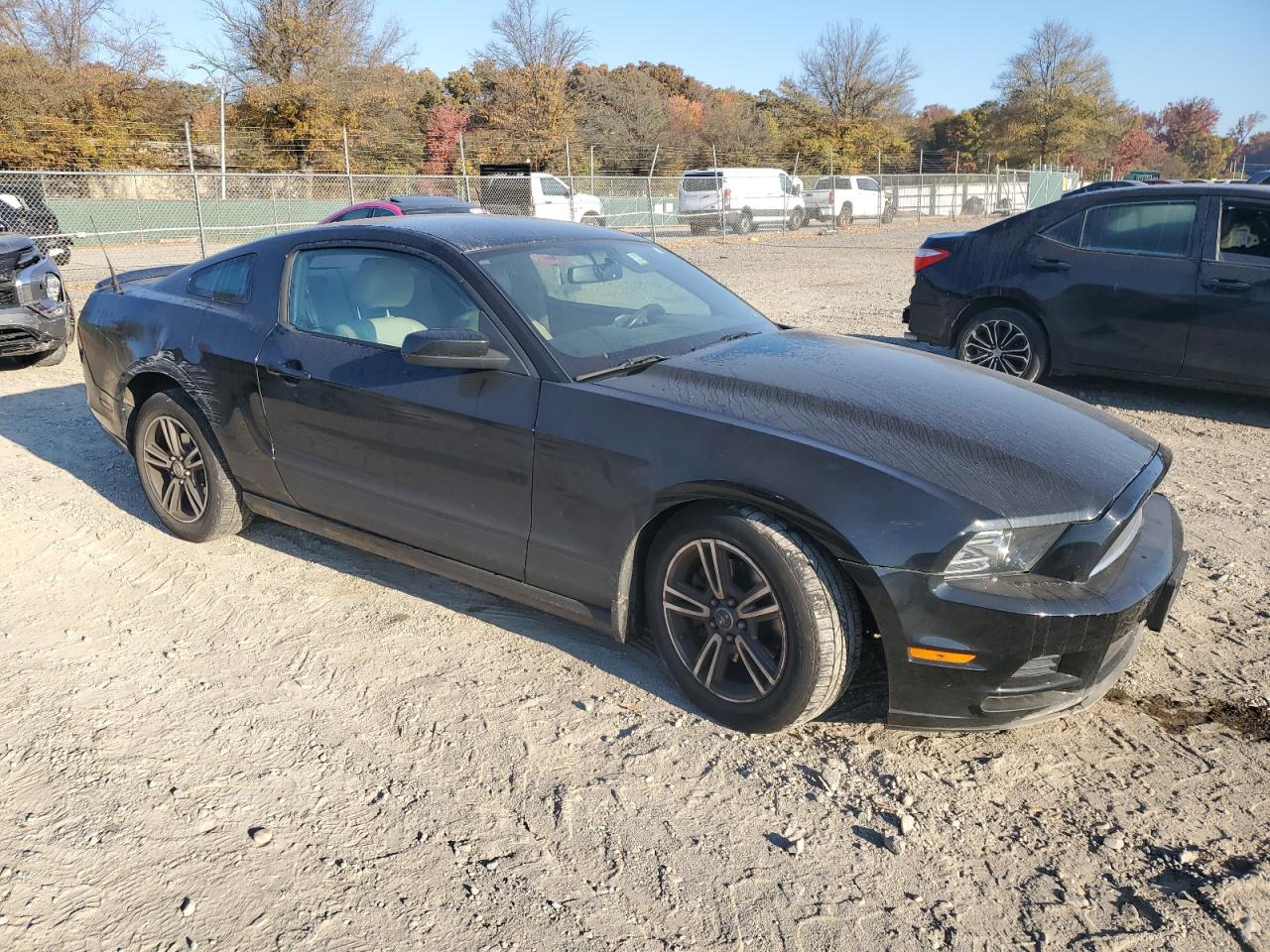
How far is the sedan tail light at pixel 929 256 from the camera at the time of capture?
761 centimetres

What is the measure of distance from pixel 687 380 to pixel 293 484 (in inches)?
70.5

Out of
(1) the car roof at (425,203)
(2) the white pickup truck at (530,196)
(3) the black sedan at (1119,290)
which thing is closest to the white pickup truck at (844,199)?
(2) the white pickup truck at (530,196)

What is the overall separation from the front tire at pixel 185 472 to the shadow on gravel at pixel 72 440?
1.07 ft

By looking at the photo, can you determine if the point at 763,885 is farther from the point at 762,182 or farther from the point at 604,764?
the point at 762,182

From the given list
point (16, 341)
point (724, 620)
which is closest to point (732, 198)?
point (16, 341)

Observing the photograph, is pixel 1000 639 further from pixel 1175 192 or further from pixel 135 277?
pixel 1175 192

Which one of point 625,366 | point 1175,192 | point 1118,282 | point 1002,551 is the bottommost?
point 1002,551

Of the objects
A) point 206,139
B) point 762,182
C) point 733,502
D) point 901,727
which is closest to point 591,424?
point 733,502

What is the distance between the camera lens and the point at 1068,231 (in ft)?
23.1

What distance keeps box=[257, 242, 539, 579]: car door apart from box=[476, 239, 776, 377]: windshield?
177 millimetres

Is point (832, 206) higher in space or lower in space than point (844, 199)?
lower

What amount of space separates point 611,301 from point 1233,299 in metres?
4.63

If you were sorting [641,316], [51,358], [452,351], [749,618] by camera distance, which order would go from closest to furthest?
1. [749,618]
2. [452,351]
3. [641,316]
4. [51,358]

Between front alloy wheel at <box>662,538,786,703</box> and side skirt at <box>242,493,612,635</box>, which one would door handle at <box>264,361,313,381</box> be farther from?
front alloy wheel at <box>662,538,786,703</box>
